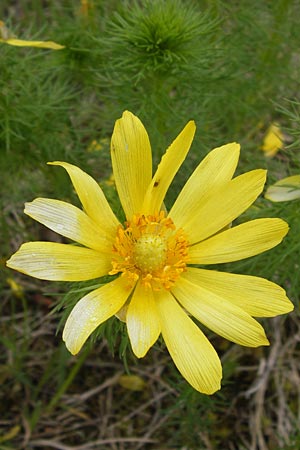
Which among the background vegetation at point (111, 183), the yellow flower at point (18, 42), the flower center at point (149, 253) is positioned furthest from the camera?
the background vegetation at point (111, 183)

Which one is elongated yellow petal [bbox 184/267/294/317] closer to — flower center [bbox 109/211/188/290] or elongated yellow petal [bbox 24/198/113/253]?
flower center [bbox 109/211/188/290]

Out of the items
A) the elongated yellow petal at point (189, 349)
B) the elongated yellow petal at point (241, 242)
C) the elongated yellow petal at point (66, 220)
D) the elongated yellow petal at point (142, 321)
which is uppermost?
the elongated yellow petal at point (66, 220)

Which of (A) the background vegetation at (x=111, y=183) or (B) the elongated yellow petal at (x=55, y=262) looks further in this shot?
(A) the background vegetation at (x=111, y=183)

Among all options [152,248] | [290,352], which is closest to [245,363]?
[290,352]

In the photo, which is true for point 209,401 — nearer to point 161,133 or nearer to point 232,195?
point 232,195

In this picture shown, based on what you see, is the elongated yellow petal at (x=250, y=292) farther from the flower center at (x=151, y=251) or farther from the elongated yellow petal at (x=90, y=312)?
the elongated yellow petal at (x=90, y=312)

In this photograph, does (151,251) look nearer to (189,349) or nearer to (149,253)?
(149,253)

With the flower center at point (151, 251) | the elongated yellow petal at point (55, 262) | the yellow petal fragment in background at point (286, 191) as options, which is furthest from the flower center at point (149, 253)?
the yellow petal fragment in background at point (286, 191)
